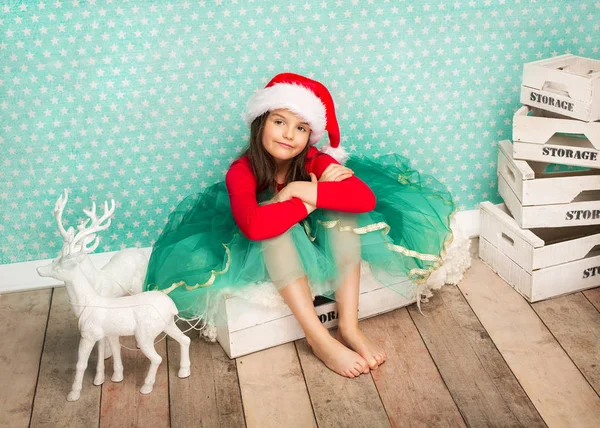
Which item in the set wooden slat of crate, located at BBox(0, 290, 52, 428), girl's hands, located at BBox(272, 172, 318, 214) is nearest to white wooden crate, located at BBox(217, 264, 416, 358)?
girl's hands, located at BBox(272, 172, 318, 214)

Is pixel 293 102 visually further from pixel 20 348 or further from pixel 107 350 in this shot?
pixel 20 348

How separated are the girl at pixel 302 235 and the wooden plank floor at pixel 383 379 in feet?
0.31

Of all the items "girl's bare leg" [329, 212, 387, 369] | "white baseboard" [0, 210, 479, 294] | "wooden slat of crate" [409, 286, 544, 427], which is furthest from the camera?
"white baseboard" [0, 210, 479, 294]

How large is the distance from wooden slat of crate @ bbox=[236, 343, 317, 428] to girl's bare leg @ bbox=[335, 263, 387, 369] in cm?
16

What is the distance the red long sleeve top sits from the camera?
183 cm

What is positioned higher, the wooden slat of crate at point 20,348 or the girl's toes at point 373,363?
the girl's toes at point 373,363

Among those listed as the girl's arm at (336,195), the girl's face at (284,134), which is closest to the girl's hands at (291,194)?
the girl's arm at (336,195)

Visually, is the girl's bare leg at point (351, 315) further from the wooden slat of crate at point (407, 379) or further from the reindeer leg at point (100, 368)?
the reindeer leg at point (100, 368)

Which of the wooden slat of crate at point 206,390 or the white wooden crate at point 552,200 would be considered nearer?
the wooden slat of crate at point 206,390

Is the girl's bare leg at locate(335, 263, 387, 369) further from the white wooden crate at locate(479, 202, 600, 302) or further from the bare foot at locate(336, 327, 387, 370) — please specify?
the white wooden crate at locate(479, 202, 600, 302)

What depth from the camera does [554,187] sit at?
82.7 inches

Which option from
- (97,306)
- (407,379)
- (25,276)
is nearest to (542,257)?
(407,379)

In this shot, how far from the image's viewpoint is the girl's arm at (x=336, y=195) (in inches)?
74.5

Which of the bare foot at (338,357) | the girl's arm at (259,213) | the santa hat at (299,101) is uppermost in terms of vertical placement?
the santa hat at (299,101)
